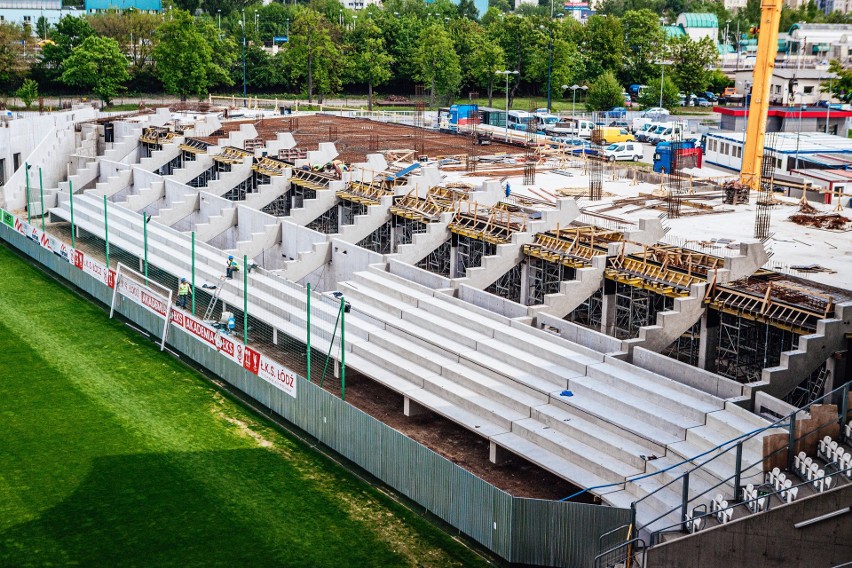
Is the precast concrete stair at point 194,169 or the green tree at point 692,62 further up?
the green tree at point 692,62

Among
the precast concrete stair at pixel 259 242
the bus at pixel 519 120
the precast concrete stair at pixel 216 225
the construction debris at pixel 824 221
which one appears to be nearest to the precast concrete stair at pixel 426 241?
the precast concrete stair at pixel 259 242

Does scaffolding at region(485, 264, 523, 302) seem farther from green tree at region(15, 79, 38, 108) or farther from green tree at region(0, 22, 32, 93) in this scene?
green tree at region(0, 22, 32, 93)

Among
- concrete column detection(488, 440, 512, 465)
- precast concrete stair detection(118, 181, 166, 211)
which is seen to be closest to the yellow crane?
precast concrete stair detection(118, 181, 166, 211)

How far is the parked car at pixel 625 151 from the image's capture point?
7033 centimetres

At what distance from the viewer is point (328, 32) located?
10388cm

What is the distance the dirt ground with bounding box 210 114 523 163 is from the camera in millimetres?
64250

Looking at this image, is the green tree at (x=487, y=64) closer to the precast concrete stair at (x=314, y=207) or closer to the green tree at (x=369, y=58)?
the green tree at (x=369, y=58)

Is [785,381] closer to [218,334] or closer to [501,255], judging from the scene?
[501,255]

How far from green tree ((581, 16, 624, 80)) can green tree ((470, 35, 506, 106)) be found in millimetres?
9374

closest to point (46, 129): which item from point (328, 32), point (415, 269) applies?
point (415, 269)

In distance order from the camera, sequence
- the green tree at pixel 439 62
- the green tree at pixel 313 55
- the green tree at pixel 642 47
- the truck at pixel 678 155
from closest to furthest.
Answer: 1. the truck at pixel 678 155
2. the green tree at pixel 313 55
3. the green tree at pixel 439 62
4. the green tree at pixel 642 47

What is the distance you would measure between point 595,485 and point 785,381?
17.6 ft

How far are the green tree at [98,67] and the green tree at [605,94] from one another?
3912 centimetres

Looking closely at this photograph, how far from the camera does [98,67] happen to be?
93.5m
